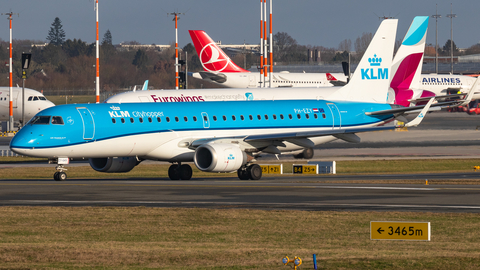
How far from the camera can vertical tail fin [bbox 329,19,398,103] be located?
45.2 meters

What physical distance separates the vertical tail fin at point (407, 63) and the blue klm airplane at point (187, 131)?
86.4 feet

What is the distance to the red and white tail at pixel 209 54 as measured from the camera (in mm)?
98194

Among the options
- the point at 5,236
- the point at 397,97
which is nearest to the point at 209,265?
the point at 5,236

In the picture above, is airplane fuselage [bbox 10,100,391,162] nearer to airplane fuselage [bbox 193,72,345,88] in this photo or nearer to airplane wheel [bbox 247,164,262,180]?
airplane wheel [bbox 247,164,262,180]

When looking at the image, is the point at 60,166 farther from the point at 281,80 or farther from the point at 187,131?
the point at 281,80

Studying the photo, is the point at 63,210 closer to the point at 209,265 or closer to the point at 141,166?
the point at 209,265

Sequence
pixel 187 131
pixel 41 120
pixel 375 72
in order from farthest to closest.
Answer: pixel 375 72 → pixel 187 131 → pixel 41 120

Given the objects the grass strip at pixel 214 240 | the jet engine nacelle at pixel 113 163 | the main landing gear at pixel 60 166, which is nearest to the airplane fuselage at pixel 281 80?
the jet engine nacelle at pixel 113 163

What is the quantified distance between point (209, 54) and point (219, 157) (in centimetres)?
6811

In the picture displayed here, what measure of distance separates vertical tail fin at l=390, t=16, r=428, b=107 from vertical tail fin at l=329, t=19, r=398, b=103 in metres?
22.3

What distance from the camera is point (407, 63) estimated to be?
69.2m

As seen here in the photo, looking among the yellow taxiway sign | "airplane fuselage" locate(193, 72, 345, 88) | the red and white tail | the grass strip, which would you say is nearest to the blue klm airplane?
the grass strip

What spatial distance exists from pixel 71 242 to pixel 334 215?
8.20 m

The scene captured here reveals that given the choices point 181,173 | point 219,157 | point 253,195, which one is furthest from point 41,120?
point 253,195
